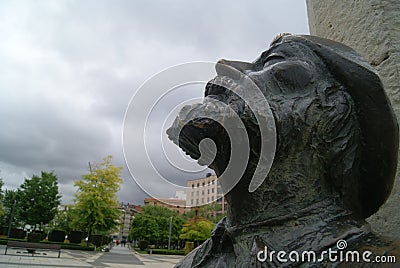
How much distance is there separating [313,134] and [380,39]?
1053mm

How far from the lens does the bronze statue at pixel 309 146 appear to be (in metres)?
1.14

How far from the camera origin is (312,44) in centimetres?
130

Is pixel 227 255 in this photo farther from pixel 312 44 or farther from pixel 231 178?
pixel 312 44

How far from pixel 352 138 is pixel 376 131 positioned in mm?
84

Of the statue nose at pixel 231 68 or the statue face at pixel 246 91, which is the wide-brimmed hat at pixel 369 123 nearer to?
the statue face at pixel 246 91

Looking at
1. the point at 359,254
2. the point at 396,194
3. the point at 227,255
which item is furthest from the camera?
the point at 396,194

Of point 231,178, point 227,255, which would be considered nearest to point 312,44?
point 231,178

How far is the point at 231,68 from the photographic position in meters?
1.33

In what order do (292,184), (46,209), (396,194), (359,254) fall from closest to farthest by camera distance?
1. (359,254)
2. (292,184)
3. (396,194)
4. (46,209)

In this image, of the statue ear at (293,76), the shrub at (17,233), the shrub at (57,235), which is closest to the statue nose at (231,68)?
the statue ear at (293,76)

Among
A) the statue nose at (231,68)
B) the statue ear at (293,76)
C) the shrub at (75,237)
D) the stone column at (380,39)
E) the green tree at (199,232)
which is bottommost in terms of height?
the shrub at (75,237)

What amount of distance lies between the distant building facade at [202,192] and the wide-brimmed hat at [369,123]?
0.50 meters

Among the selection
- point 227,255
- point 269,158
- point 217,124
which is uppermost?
point 217,124

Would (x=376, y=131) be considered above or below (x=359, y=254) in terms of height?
above
